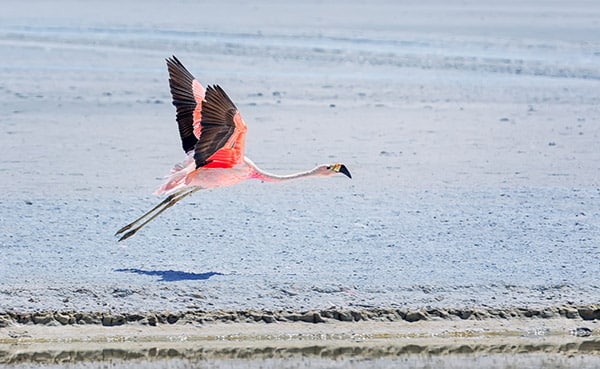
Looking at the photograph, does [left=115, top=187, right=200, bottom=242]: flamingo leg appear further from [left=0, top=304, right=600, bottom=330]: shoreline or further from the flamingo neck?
[left=0, top=304, right=600, bottom=330]: shoreline

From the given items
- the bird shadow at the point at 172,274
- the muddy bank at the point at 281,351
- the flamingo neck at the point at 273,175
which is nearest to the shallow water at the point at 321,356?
the muddy bank at the point at 281,351

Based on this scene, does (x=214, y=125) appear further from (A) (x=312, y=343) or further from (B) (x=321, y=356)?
(B) (x=321, y=356)

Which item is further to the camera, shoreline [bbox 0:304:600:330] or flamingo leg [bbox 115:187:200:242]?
flamingo leg [bbox 115:187:200:242]

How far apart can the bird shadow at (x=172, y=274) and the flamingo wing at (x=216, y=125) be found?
62 centimetres

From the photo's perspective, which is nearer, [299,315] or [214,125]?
[299,315]

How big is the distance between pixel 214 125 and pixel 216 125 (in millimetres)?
12

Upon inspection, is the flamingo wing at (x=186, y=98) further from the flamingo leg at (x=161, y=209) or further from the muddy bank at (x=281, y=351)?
the muddy bank at (x=281, y=351)

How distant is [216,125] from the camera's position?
697 centimetres

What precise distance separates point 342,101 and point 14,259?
7883 mm

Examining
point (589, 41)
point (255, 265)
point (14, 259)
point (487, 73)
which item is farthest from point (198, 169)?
point (589, 41)

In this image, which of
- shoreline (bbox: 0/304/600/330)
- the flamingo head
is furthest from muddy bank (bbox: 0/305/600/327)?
the flamingo head

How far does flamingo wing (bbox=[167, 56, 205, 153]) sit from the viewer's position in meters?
7.32

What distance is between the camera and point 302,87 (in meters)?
15.8

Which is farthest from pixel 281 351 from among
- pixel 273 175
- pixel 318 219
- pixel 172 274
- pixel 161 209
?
pixel 318 219
